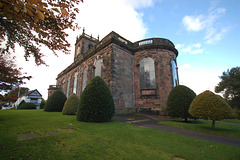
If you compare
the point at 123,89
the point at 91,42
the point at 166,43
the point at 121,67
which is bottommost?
the point at 123,89

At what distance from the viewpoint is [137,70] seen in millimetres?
14688

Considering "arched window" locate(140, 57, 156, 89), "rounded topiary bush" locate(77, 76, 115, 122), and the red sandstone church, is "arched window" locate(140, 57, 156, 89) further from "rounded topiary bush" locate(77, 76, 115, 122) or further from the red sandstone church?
"rounded topiary bush" locate(77, 76, 115, 122)

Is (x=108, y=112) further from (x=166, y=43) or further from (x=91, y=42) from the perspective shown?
(x=91, y=42)

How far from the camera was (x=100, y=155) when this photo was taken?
2.71m

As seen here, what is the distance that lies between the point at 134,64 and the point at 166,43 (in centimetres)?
505

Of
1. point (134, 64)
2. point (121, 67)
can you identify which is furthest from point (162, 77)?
point (121, 67)

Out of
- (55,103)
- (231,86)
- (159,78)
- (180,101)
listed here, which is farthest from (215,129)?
(231,86)

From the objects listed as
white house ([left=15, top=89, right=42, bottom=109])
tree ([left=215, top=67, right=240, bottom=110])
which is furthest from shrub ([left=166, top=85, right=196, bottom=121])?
white house ([left=15, top=89, right=42, bottom=109])

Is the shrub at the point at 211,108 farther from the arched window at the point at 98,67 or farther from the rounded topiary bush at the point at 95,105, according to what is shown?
the arched window at the point at 98,67

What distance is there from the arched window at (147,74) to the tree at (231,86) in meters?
23.9

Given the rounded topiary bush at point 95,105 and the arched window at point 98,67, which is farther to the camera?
the arched window at point 98,67

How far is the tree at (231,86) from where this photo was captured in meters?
24.3

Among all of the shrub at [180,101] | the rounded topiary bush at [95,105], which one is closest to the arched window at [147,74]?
the shrub at [180,101]

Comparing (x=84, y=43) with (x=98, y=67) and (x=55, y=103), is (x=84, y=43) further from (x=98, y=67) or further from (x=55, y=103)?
(x=55, y=103)
